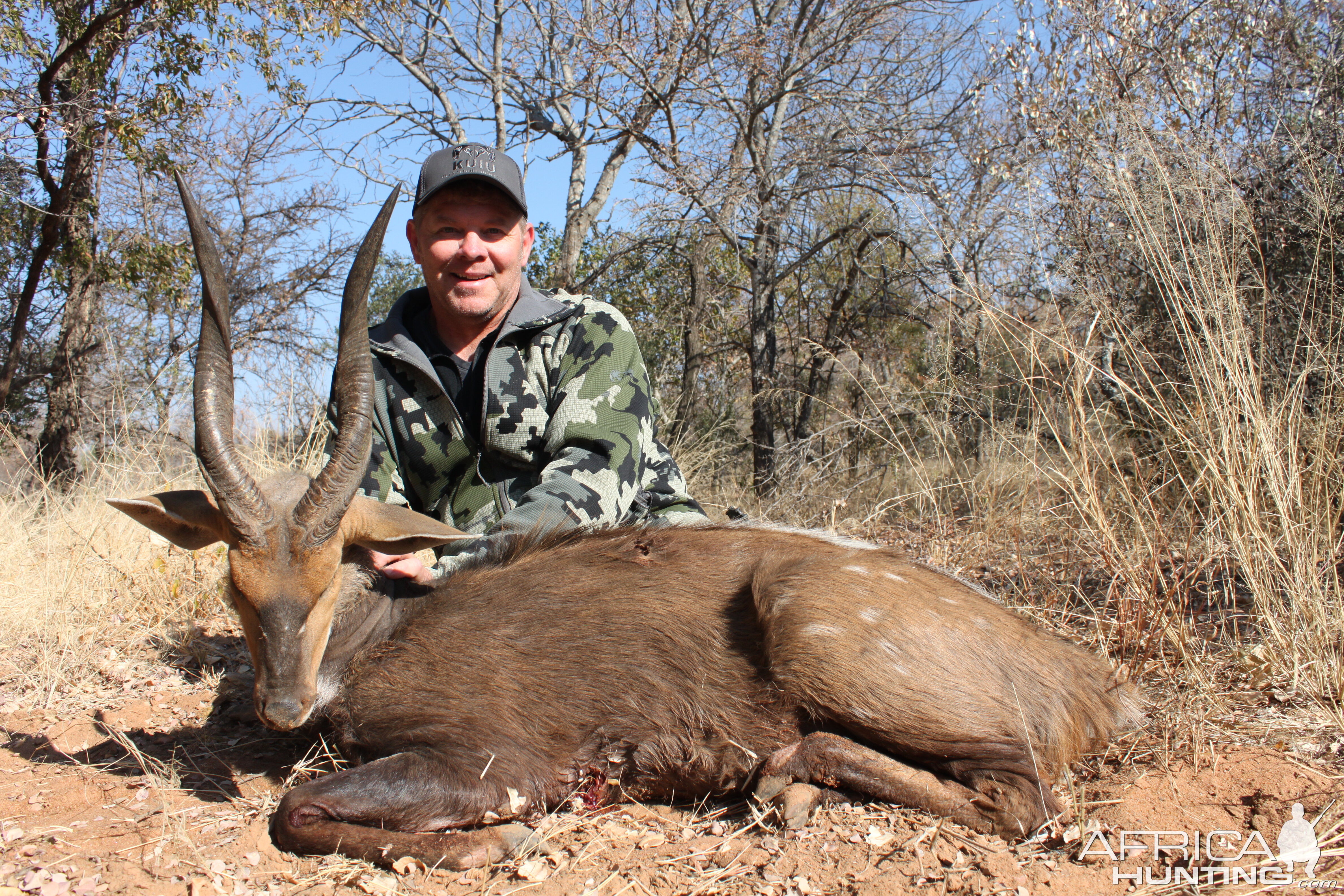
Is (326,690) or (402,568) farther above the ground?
(402,568)

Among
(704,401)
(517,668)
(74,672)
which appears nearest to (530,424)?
(517,668)

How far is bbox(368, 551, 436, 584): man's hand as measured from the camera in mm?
3537

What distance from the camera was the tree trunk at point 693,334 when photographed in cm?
1068

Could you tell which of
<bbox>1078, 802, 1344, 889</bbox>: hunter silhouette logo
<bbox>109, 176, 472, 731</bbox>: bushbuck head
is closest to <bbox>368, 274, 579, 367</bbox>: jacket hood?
<bbox>109, 176, 472, 731</bbox>: bushbuck head

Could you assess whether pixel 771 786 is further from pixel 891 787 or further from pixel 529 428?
pixel 529 428

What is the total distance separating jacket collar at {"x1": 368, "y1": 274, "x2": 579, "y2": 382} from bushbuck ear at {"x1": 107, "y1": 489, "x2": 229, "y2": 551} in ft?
3.97

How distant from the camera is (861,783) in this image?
9.77 feet

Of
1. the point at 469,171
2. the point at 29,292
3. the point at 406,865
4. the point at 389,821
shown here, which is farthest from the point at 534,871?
the point at 29,292

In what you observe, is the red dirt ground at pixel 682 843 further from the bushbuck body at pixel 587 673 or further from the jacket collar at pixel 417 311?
the jacket collar at pixel 417 311

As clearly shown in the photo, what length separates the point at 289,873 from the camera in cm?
274

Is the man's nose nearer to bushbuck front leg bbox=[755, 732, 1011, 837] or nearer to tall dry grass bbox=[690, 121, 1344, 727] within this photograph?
tall dry grass bbox=[690, 121, 1344, 727]

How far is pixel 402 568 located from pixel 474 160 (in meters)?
1.88

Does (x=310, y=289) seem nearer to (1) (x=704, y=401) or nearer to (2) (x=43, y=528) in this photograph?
(1) (x=704, y=401)

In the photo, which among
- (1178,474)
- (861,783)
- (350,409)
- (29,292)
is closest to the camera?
(861,783)
